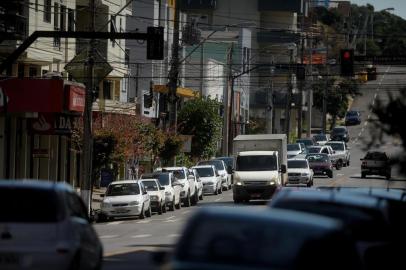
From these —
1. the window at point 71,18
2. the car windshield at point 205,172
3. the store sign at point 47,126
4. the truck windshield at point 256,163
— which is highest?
the window at point 71,18

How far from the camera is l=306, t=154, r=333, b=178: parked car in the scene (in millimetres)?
76500

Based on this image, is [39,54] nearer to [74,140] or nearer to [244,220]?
[74,140]

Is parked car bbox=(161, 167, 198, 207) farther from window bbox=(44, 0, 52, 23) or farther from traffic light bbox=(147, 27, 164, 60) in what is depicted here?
traffic light bbox=(147, 27, 164, 60)

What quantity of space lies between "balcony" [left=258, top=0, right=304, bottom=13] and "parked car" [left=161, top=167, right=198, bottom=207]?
71.8 m

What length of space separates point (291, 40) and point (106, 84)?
64414 millimetres

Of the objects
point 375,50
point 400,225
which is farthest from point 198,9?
point 400,225

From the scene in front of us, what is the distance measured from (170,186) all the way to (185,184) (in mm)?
2970

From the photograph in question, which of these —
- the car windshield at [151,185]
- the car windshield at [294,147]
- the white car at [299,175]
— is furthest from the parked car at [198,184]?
the car windshield at [294,147]

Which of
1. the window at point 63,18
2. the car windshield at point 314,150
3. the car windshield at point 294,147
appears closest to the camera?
the window at point 63,18

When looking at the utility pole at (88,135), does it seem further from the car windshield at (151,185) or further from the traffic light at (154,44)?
the traffic light at (154,44)

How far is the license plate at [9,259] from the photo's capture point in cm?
1619

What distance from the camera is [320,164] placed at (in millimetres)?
76625

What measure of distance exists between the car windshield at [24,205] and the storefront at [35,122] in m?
27.8

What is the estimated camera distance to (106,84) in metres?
66.1
